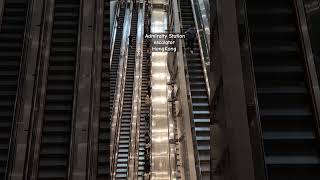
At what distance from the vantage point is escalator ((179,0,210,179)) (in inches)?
310

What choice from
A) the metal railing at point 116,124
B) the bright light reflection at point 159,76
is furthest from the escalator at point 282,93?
the bright light reflection at point 159,76

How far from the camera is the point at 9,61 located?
22.7 ft

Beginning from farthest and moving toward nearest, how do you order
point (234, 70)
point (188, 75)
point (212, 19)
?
point (188, 75)
point (212, 19)
point (234, 70)

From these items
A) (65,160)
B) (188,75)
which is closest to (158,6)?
(188,75)

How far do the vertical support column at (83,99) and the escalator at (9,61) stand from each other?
0.91 m

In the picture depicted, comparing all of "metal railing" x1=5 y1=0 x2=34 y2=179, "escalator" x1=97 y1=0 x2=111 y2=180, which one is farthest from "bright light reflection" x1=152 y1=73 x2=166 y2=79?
"metal railing" x1=5 y1=0 x2=34 y2=179

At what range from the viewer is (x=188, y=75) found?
33.9ft

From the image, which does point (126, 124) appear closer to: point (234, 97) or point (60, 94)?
point (60, 94)

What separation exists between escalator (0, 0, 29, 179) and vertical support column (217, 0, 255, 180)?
344 centimetres

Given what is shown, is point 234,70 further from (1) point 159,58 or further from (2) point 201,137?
(1) point 159,58

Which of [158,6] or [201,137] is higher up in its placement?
[158,6]

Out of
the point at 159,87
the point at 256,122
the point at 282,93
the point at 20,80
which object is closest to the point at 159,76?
the point at 159,87

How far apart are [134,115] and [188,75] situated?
371 cm

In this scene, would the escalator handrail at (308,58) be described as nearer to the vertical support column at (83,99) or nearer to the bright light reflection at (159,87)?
the vertical support column at (83,99)
